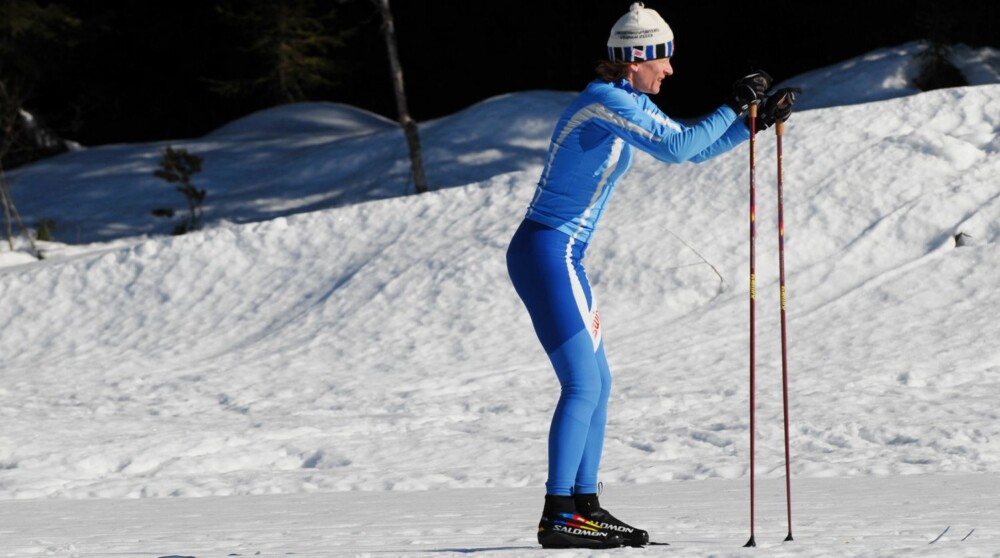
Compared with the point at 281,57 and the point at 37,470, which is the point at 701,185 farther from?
the point at 281,57

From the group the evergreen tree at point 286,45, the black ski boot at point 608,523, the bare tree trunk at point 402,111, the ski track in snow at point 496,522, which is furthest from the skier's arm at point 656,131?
the evergreen tree at point 286,45

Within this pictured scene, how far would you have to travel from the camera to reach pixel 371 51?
31531 mm

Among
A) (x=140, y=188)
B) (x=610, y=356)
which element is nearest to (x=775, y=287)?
(x=610, y=356)

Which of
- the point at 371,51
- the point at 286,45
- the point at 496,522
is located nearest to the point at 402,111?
the point at 286,45

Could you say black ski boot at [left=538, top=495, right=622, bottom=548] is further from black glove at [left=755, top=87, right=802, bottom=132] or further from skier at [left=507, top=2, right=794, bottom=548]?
black glove at [left=755, top=87, right=802, bottom=132]

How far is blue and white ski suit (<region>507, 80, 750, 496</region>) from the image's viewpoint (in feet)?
14.9

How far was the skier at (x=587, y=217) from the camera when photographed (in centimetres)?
457

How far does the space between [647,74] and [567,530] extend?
157 cm

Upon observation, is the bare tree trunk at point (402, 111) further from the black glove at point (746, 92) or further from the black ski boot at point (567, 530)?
the black ski boot at point (567, 530)

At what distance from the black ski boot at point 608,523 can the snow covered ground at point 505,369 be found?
12 centimetres

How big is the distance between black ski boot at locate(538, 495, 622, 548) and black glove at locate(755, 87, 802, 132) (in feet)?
4.71

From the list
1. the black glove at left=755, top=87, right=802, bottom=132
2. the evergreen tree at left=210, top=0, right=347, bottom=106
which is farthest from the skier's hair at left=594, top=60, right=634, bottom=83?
the evergreen tree at left=210, top=0, right=347, bottom=106

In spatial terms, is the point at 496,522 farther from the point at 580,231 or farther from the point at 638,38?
the point at 638,38

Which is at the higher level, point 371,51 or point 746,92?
point 746,92
